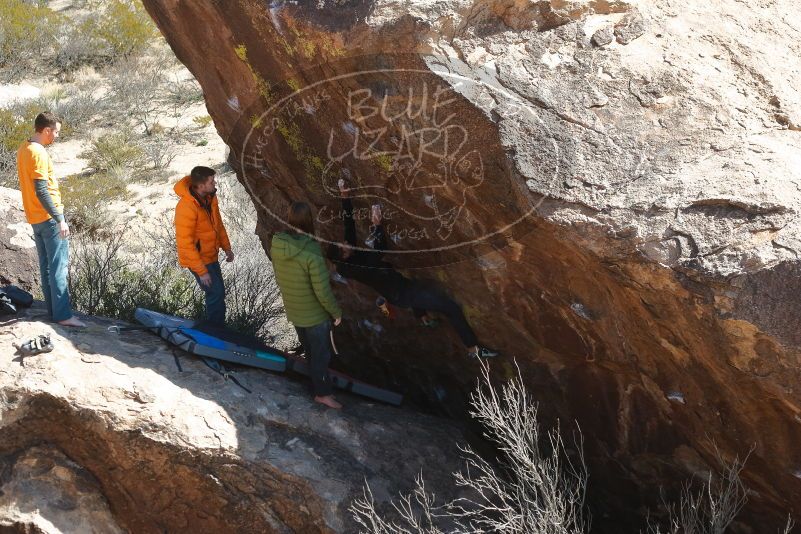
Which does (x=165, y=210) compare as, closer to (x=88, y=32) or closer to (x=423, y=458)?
(x=88, y=32)

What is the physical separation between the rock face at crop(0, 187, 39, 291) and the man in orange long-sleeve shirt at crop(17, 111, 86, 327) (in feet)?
6.76

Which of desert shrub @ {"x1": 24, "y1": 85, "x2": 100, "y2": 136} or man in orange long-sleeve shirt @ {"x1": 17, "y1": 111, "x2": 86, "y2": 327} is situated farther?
desert shrub @ {"x1": 24, "y1": 85, "x2": 100, "y2": 136}

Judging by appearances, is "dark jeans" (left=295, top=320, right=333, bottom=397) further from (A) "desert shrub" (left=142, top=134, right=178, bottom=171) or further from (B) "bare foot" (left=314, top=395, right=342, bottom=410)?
(A) "desert shrub" (left=142, top=134, right=178, bottom=171)

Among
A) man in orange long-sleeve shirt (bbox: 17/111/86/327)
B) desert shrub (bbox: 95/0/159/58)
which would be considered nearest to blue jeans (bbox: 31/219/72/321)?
man in orange long-sleeve shirt (bbox: 17/111/86/327)

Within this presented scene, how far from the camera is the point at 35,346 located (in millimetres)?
4473

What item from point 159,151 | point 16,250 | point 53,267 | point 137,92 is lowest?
point 16,250

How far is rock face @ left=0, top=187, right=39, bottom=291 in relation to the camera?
6770 mm

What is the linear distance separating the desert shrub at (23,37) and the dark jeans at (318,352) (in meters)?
12.1

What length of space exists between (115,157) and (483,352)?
9.00 meters

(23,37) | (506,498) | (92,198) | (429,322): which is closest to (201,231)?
(429,322)

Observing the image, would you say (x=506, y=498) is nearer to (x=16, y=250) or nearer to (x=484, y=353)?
(x=484, y=353)

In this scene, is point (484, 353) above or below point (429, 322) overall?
below

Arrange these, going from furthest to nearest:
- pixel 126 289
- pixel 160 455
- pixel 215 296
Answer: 1. pixel 126 289
2. pixel 215 296
3. pixel 160 455

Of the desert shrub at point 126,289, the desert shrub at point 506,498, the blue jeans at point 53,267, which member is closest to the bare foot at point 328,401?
the desert shrub at point 506,498
